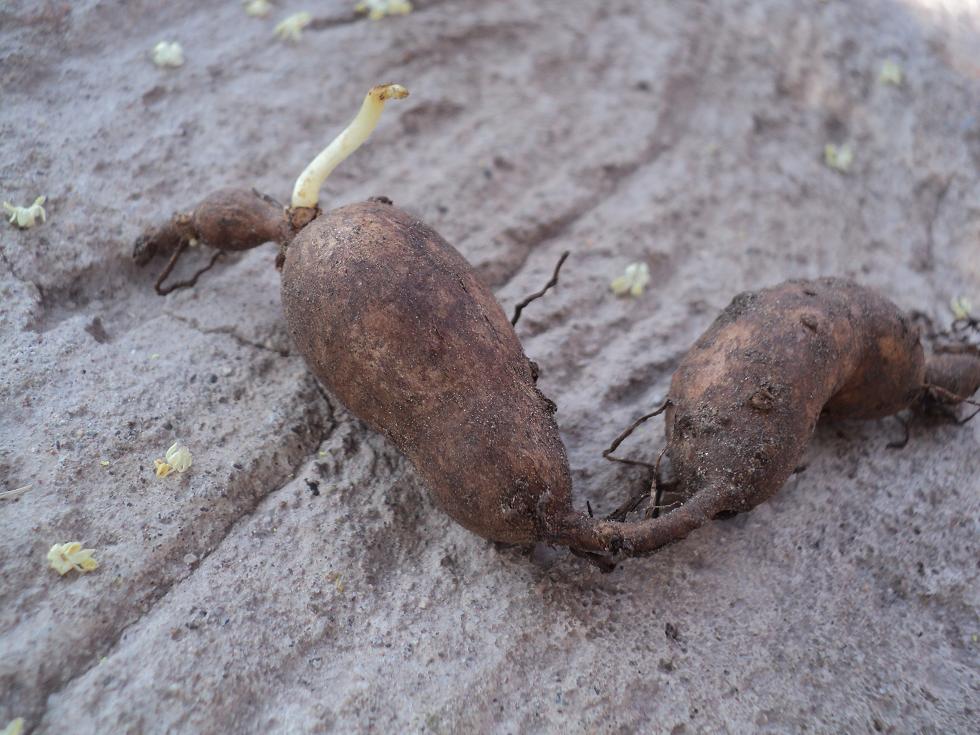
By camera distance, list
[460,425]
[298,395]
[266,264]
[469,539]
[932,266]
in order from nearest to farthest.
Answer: [460,425] → [469,539] → [298,395] → [266,264] → [932,266]

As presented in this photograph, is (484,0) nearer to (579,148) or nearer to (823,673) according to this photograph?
(579,148)

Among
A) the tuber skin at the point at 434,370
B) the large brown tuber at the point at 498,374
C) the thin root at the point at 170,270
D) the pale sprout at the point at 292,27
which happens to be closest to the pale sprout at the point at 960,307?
the large brown tuber at the point at 498,374

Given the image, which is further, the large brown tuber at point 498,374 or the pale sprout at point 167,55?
the pale sprout at point 167,55

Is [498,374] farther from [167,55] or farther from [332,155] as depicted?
[167,55]

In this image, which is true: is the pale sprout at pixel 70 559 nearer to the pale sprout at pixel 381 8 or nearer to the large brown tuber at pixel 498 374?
the large brown tuber at pixel 498 374

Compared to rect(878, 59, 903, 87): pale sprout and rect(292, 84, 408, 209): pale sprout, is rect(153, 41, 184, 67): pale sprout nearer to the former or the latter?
rect(292, 84, 408, 209): pale sprout

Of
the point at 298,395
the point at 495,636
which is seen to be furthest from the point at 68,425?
the point at 495,636

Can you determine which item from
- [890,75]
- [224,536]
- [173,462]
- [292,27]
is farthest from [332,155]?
[890,75]
